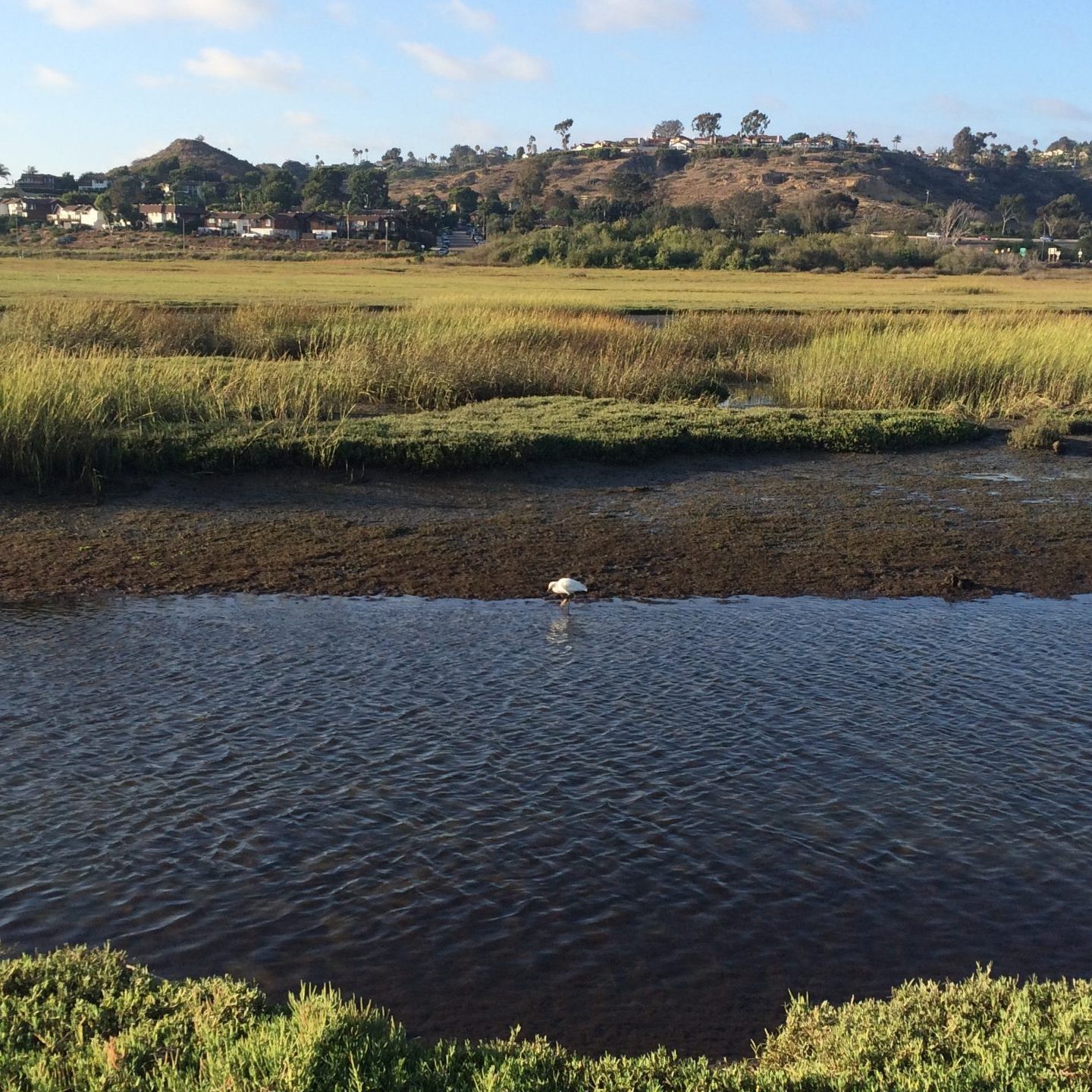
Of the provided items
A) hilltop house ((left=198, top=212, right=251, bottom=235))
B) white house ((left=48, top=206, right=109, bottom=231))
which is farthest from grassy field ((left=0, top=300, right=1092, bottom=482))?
white house ((left=48, top=206, right=109, bottom=231))

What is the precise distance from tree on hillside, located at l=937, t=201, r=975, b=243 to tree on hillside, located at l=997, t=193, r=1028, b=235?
557 inches

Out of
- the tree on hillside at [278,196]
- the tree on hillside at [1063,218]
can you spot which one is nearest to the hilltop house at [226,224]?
the tree on hillside at [278,196]

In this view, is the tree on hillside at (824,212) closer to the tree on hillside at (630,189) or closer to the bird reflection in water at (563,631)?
the tree on hillside at (630,189)

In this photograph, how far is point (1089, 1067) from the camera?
4242mm

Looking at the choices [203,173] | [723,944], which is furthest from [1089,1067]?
[203,173]

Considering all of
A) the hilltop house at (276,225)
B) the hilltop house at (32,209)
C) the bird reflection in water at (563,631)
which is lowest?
the bird reflection in water at (563,631)

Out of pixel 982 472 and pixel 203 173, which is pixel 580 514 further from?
pixel 203 173

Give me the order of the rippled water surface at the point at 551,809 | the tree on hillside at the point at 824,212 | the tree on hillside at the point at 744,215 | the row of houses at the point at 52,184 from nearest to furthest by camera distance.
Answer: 1. the rippled water surface at the point at 551,809
2. the tree on hillside at the point at 744,215
3. the tree on hillside at the point at 824,212
4. the row of houses at the point at 52,184

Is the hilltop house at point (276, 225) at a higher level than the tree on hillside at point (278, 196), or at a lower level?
lower

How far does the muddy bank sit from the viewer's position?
1191 cm

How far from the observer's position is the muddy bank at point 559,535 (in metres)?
11.9

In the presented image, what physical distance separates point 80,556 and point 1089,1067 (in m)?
10.3

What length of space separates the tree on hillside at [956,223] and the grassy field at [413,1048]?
11848 centimetres

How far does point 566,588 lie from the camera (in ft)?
36.0
